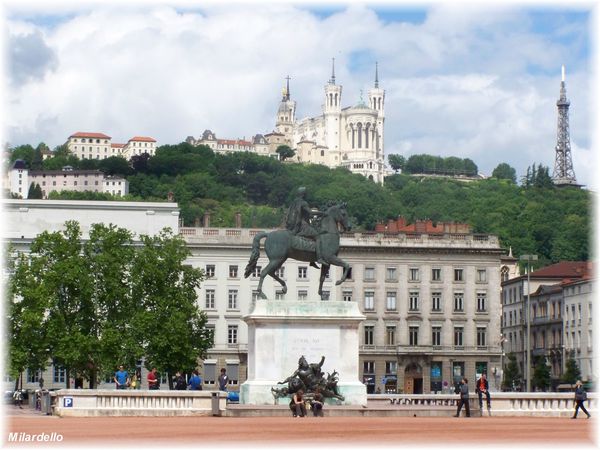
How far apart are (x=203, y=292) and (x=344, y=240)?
1059 cm

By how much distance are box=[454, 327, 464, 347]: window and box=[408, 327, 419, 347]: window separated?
8.72ft

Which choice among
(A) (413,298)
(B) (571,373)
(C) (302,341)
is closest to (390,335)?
(A) (413,298)

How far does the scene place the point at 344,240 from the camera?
107938 mm

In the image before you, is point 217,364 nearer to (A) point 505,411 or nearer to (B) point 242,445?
(A) point 505,411

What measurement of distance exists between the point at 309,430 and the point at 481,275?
75.9 metres

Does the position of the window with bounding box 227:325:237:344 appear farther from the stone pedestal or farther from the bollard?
the bollard

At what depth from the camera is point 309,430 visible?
3459 centimetres

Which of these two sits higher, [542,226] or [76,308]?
[542,226]

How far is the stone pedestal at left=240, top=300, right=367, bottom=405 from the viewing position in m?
45.6

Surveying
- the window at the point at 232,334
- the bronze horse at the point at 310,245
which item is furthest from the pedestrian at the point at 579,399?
the window at the point at 232,334

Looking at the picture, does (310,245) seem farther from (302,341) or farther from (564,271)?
(564,271)

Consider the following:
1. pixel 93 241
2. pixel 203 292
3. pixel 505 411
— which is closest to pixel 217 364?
pixel 203 292

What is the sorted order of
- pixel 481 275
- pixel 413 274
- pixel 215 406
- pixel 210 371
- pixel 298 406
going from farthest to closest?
1. pixel 481 275
2. pixel 413 274
3. pixel 210 371
4. pixel 215 406
5. pixel 298 406

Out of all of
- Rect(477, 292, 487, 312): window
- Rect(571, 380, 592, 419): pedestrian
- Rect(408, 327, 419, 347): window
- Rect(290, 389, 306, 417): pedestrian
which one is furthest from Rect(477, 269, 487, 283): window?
Rect(290, 389, 306, 417): pedestrian
